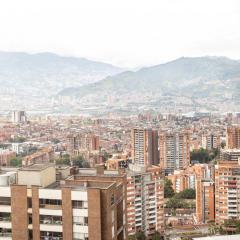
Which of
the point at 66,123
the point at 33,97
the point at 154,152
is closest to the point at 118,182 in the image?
the point at 154,152

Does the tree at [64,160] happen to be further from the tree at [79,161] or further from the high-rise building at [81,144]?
the high-rise building at [81,144]

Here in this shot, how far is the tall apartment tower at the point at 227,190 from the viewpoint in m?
10.8

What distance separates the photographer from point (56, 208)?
364cm

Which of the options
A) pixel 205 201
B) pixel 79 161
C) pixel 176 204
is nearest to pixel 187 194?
pixel 176 204

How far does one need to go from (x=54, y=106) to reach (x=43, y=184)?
2433 inches

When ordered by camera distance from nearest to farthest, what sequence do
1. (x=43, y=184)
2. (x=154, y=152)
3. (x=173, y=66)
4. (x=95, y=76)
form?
(x=43, y=184) → (x=154, y=152) → (x=173, y=66) → (x=95, y=76)

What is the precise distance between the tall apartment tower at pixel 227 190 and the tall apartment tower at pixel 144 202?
4.46 feet

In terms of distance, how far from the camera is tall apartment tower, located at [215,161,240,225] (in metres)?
10.8

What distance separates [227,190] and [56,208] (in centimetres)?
771

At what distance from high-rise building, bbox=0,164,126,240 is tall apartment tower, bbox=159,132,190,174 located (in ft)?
50.6

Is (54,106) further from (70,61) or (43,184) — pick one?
(43,184)

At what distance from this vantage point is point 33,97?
243 feet

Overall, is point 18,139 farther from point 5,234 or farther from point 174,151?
point 5,234

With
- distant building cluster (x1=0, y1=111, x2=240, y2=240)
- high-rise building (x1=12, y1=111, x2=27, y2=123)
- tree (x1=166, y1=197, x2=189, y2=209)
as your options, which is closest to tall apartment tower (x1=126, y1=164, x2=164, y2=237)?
distant building cluster (x1=0, y1=111, x2=240, y2=240)
